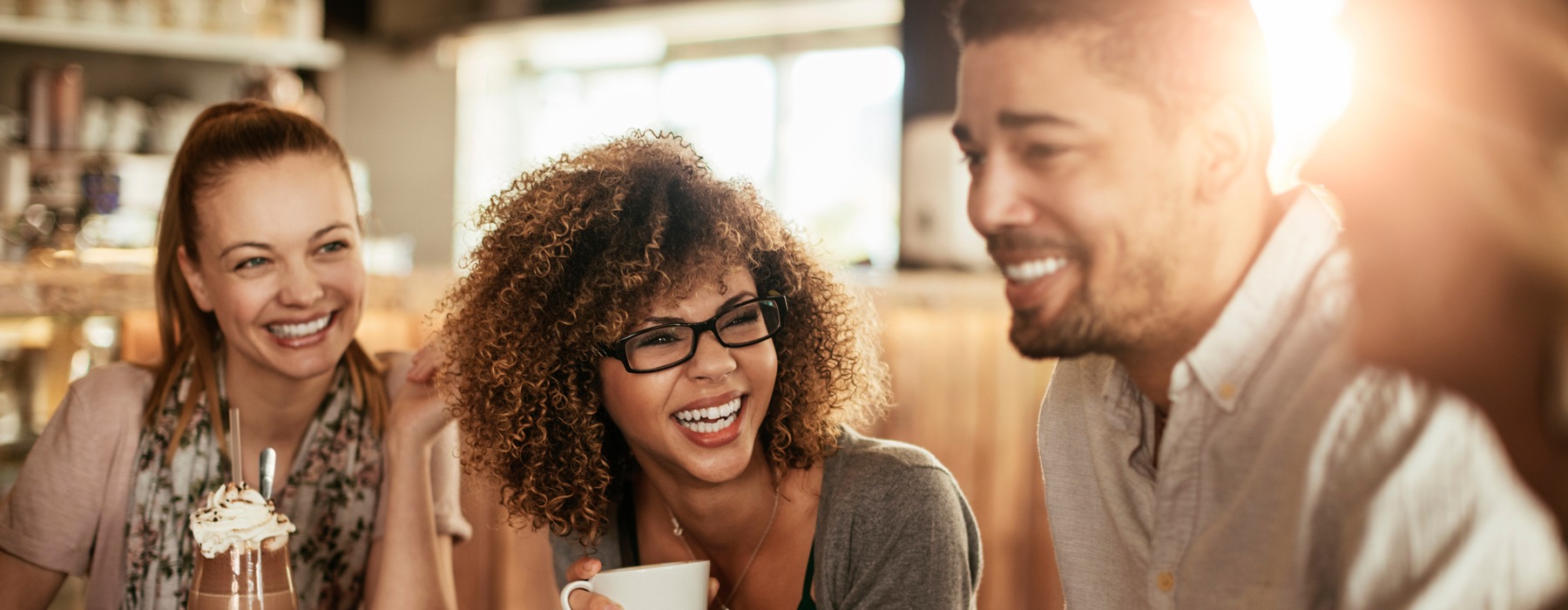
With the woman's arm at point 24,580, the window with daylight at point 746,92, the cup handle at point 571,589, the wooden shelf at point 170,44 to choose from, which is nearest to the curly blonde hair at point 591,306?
the cup handle at point 571,589

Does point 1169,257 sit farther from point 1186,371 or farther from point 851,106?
point 851,106

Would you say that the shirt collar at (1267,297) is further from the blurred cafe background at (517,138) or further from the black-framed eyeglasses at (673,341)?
the black-framed eyeglasses at (673,341)

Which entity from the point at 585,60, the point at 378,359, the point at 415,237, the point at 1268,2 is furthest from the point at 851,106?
the point at 1268,2

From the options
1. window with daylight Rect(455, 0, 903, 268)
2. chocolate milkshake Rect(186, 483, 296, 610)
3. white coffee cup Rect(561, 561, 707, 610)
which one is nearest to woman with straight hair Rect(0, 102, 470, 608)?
chocolate milkshake Rect(186, 483, 296, 610)

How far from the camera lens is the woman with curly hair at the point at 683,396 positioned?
49.4 inches

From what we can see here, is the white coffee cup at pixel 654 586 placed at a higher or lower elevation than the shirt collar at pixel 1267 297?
lower

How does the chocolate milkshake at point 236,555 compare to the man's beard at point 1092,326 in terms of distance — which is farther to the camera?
the chocolate milkshake at point 236,555

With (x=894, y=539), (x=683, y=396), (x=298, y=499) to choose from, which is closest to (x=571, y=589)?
(x=683, y=396)

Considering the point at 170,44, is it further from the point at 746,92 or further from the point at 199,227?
the point at 199,227

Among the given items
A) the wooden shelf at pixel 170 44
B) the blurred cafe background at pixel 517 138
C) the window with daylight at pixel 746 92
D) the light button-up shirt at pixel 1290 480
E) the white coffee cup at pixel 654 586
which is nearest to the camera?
the light button-up shirt at pixel 1290 480

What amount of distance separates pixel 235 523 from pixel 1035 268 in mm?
800

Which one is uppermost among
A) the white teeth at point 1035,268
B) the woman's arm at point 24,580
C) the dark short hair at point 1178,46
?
the dark short hair at point 1178,46

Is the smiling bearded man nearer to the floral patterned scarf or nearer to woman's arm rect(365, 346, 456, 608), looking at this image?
woman's arm rect(365, 346, 456, 608)

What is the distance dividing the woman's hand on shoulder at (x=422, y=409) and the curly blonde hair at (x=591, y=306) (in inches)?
2.2
